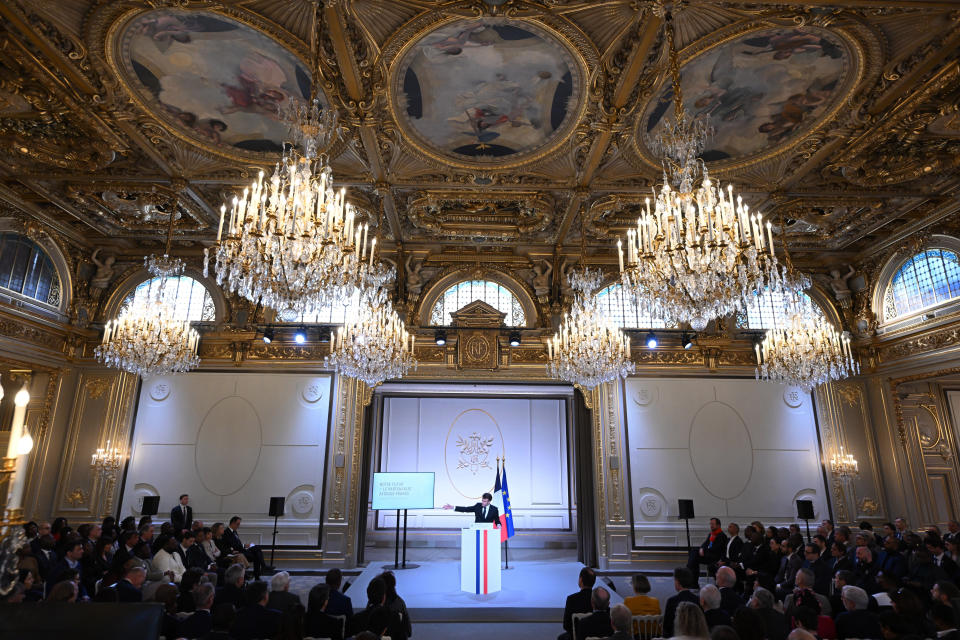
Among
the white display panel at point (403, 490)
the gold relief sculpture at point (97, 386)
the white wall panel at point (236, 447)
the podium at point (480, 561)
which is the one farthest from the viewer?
the gold relief sculpture at point (97, 386)

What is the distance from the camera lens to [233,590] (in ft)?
18.0

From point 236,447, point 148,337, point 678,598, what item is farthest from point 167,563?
point 678,598

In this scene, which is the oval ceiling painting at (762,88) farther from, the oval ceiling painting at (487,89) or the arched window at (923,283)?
the arched window at (923,283)

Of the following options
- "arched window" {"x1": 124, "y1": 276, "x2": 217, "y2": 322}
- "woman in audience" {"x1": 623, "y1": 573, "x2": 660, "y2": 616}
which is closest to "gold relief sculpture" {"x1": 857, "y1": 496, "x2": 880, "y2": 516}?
"woman in audience" {"x1": 623, "y1": 573, "x2": 660, "y2": 616}

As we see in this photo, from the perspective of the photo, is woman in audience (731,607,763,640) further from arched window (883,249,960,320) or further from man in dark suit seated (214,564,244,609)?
arched window (883,249,960,320)

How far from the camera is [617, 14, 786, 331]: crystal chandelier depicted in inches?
190

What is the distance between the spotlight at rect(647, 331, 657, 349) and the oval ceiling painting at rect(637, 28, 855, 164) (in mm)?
4992

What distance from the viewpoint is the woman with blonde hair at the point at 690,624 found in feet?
12.3

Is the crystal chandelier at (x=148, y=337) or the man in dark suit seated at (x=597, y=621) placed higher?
the crystal chandelier at (x=148, y=337)

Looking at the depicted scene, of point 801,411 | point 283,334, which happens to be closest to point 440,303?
point 283,334

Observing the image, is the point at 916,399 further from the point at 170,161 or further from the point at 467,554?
the point at 170,161

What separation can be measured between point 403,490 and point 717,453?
7534 millimetres

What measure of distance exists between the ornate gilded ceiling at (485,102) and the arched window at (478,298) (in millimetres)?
2631

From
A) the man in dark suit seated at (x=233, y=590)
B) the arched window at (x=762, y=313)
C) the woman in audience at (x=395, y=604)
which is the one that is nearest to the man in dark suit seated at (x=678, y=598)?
the woman in audience at (x=395, y=604)
